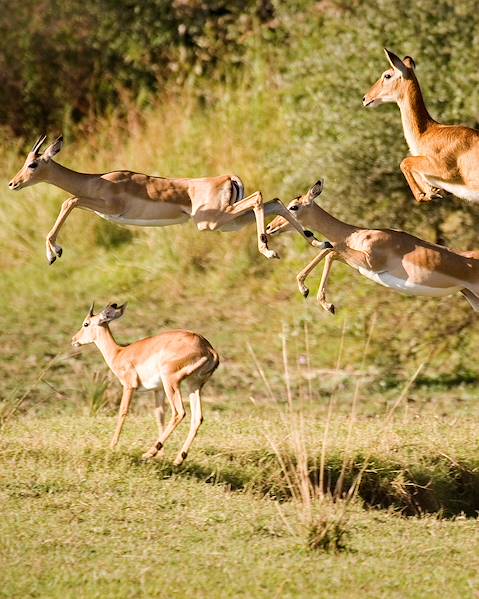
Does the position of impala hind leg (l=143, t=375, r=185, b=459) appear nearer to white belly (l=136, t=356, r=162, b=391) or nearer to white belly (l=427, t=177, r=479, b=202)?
white belly (l=136, t=356, r=162, b=391)

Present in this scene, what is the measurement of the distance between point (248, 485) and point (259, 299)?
6227 mm

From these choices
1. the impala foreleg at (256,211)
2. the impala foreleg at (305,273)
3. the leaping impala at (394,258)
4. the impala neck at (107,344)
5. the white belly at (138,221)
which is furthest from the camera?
the impala neck at (107,344)

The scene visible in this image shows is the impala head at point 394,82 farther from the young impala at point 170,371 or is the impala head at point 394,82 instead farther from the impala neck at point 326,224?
the young impala at point 170,371

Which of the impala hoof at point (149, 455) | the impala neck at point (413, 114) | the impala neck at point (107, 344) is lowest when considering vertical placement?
the impala hoof at point (149, 455)

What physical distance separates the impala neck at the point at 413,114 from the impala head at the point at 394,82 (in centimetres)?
4

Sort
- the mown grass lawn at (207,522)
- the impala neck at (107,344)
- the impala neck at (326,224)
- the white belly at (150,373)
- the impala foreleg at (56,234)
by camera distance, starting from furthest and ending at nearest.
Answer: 1. the impala neck at (107,344)
2. the white belly at (150,373)
3. the impala neck at (326,224)
4. the impala foreleg at (56,234)
5. the mown grass lawn at (207,522)

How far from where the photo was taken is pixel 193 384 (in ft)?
26.7

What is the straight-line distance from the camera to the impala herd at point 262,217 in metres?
7.44

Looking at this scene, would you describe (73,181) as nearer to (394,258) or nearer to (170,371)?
(170,371)

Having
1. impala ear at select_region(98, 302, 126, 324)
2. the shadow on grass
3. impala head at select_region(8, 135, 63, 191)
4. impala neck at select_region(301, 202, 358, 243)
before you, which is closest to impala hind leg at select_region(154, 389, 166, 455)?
the shadow on grass

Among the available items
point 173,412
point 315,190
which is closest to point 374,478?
point 173,412

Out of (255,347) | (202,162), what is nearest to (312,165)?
(255,347)

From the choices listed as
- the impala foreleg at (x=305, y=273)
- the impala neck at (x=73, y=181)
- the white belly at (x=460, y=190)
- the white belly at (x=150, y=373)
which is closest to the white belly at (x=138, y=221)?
the impala neck at (x=73, y=181)

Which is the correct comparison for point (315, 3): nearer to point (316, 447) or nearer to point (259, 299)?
point (259, 299)
